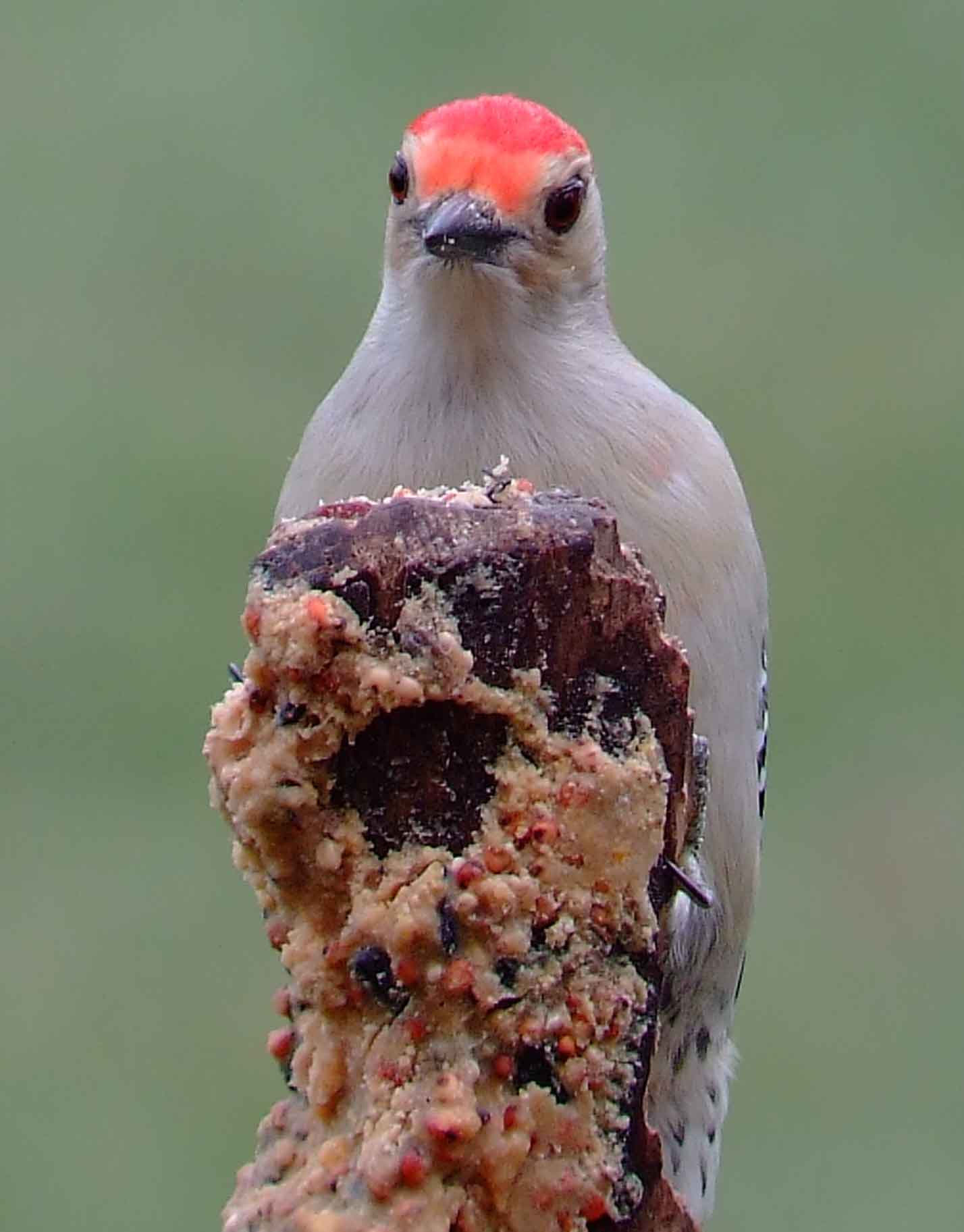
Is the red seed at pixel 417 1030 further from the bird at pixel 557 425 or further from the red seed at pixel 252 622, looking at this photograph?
the bird at pixel 557 425

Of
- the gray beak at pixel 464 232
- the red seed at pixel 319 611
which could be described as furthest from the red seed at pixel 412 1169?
the gray beak at pixel 464 232

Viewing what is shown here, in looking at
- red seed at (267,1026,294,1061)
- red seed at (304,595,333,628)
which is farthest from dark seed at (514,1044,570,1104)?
red seed at (304,595,333,628)

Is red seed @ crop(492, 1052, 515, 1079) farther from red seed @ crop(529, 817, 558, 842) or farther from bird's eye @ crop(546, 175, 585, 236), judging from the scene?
bird's eye @ crop(546, 175, 585, 236)

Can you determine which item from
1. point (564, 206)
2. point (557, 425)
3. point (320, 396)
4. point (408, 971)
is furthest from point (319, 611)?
point (320, 396)

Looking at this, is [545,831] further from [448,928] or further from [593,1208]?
[593,1208]

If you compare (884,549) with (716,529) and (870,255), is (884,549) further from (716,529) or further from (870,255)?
(716,529)
